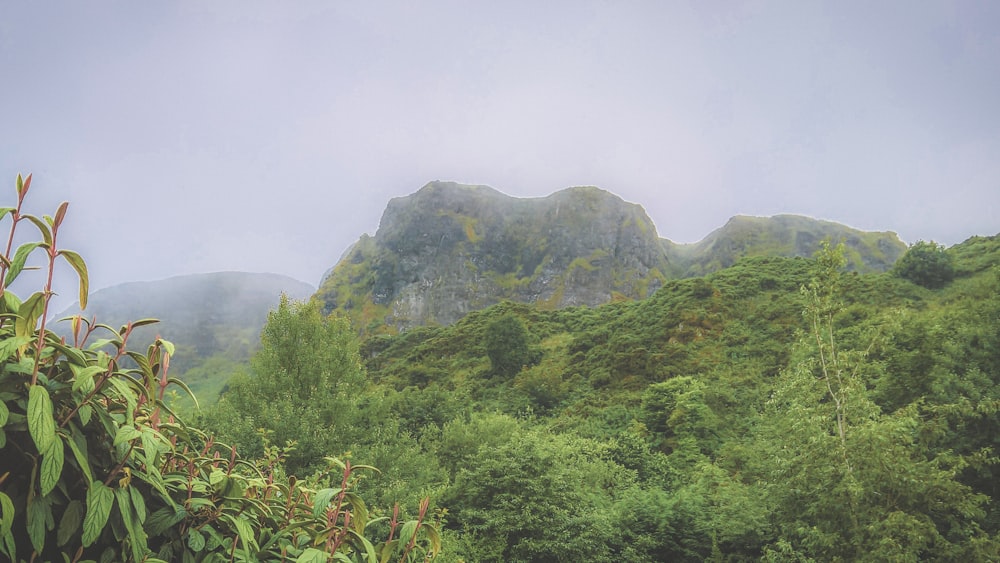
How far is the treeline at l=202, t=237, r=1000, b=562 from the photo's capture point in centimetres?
697

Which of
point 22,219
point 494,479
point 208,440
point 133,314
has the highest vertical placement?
point 22,219

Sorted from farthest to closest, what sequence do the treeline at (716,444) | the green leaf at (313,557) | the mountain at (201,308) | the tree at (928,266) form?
the mountain at (201,308) < the tree at (928,266) < the treeline at (716,444) < the green leaf at (313,557)

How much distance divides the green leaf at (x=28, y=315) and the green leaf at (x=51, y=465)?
225 mm

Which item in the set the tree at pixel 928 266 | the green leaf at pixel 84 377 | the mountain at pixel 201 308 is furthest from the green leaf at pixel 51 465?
the mountain at pixel 201 308

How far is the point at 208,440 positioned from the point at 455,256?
85.0m

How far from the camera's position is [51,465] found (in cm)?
93

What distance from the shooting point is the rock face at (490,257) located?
7688cm

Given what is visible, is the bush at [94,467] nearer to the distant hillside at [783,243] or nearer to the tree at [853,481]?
the tree at [853,481]

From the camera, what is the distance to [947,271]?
94.0ft

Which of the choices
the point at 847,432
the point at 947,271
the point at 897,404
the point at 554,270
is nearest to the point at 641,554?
the point at 847,432

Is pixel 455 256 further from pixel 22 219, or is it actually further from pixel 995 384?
pixel 22 219

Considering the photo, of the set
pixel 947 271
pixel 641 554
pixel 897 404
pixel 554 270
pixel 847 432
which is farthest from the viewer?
pixel 554 270

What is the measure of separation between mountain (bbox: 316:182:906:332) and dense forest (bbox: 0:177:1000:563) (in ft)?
135

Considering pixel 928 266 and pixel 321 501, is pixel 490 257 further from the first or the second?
pixel 321 501
